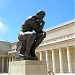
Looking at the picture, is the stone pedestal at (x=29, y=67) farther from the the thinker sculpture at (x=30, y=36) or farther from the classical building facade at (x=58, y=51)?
the classical building facade at (x=58, y=51)

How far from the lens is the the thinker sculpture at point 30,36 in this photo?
10.1 m

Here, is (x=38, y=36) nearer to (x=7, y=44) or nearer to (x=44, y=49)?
(x=44, y=49)

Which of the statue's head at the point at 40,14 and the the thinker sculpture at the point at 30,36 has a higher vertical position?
the statue's head at the point at 40,14

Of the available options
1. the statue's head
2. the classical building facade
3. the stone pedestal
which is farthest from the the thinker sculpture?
the classical building facade

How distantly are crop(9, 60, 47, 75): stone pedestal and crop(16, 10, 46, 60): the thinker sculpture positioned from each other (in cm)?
44

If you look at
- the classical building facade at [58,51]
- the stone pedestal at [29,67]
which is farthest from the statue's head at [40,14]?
the classical building facade at [58,51]

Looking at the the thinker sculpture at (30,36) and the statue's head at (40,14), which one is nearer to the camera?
the the thinker sculpture at (30,36)

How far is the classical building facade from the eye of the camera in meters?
46.6

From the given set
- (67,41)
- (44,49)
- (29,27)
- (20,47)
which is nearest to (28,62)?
(20,47)

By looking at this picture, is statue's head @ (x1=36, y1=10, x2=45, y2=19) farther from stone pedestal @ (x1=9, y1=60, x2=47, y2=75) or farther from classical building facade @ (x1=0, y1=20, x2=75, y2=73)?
classical building facade @ (x1=0, y1=20, x2=75, y2=73)

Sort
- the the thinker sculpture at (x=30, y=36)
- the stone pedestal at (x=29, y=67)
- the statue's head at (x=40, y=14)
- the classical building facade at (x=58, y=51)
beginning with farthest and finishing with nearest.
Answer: the classical building facade at (x=58, y=51)
the statue's head at (x=40, y=14)
the the thinker sculpture at (x=30, y=36)
the stone pedestal at (x=29, y=67)

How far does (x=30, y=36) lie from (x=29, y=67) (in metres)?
1.63

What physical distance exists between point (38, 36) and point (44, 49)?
4313 centimetres

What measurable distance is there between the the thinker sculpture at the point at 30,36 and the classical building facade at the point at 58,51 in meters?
33.8
